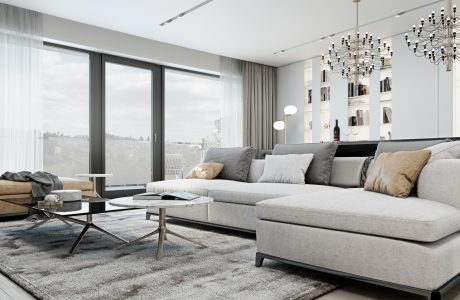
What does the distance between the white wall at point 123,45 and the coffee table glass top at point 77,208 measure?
3.21 meters

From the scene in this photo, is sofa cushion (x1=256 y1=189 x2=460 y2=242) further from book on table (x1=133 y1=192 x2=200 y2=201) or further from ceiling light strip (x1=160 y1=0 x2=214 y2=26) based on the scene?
ceiling light strip (x1=160 y1=0 x2=214 y2=26)

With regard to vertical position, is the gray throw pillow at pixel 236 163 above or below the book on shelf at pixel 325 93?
below

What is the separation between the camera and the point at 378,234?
1894 mm

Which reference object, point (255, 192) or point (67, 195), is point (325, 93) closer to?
point (255, 192)

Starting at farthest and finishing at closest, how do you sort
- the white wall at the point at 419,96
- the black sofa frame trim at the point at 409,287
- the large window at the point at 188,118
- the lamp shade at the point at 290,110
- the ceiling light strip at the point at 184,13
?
the lamp shade at the point at 290,110, the large window at the point at 188,118, the white wall at the point at 419,96, the ceiling light strip at the point at 184,13, the black sofa frame trim at the point at 409,287

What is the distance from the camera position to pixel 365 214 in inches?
76.7

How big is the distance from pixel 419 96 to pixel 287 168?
137 inches

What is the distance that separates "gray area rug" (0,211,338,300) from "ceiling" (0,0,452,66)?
3.11m

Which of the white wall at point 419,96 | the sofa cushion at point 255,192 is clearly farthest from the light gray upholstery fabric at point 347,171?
the white wall at point 419,96

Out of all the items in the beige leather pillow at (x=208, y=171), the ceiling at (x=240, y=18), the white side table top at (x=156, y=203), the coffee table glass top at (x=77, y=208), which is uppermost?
the ceiling at (x=240, y=18)

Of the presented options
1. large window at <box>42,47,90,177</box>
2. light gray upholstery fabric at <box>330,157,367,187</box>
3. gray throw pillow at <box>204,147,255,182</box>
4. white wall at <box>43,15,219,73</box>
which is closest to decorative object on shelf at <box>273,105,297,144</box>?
white wall at <box>43,15,219,73</box>

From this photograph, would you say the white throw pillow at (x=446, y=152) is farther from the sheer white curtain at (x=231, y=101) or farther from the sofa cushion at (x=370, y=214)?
the sheer white curtain at (x=231, y=101)

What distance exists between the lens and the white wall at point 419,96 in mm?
5777

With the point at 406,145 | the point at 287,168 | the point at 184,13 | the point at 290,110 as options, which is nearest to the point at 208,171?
the point at 287,168
